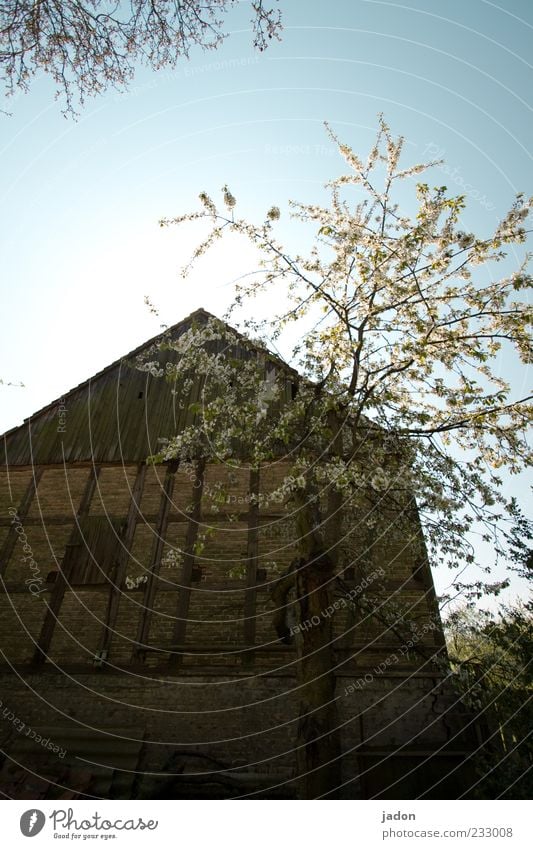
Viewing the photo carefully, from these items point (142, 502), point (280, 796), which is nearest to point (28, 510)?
point (142, 502)

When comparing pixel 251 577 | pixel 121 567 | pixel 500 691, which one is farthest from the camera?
pixel 121 567

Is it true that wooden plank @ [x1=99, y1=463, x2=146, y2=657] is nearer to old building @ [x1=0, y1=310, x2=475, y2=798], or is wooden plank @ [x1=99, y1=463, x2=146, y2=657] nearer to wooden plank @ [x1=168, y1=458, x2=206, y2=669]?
old building @ [x1=0, y1=310, x2=475, y2=798]

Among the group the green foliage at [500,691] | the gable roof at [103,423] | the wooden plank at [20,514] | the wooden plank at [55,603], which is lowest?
the green foliage at [500,691]

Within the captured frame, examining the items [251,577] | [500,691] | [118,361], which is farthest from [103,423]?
[500,691]

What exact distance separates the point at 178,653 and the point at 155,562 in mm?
1698

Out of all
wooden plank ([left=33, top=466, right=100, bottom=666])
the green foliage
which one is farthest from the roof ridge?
the green foliage

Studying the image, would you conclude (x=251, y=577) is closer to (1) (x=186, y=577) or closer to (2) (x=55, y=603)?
(1) (x=186, y=577)

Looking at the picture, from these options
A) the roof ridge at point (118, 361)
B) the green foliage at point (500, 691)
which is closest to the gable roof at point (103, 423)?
the roof ridge at point (118, 361)

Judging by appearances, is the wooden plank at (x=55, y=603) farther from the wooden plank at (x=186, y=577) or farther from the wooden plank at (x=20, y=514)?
the wooden plank at (x=186, y=577)

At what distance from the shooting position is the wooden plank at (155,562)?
8188mm

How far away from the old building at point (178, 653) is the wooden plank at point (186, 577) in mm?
24

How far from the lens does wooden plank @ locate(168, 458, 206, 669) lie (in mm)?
8059

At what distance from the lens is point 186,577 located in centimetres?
868

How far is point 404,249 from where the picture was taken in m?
6.09
